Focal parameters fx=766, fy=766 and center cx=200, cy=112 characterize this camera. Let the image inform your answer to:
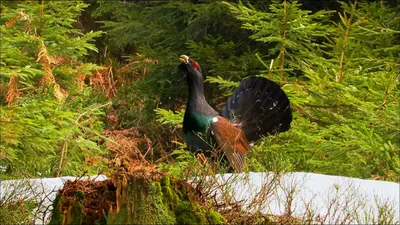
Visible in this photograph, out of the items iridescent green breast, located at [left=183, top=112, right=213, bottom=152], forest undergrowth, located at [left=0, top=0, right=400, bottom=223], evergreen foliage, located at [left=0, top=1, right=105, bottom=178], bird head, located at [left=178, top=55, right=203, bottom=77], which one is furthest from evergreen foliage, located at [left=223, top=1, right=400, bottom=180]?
evergreen foliage, located at [left=0, top=1, right=105, bottom=178]

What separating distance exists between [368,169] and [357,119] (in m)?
0.70

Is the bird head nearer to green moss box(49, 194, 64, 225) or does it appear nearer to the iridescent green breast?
the iridescent green breast

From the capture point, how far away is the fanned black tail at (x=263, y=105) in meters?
6.43

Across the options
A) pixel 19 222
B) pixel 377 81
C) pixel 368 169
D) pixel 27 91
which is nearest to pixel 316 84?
pixel 377 81

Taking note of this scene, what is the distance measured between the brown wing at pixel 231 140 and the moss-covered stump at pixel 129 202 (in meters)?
2.61

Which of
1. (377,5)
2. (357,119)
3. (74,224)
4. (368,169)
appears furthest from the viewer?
(377,5)

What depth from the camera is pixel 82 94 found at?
344 inches

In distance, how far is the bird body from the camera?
5.71 m

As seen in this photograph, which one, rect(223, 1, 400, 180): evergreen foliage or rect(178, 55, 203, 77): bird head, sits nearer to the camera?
rect(178, 55, 203, 77): bird head

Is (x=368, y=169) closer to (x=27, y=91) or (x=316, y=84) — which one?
(x=316, y=84)

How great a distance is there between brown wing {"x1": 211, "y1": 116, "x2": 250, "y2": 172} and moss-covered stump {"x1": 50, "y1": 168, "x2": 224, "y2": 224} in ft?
8.57

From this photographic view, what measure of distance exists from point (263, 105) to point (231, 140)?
2.86 feet

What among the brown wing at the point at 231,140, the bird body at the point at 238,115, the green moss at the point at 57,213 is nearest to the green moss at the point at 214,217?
the green moss at the point at 57,213

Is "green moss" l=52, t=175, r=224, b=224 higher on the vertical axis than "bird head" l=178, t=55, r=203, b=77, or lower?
higher
